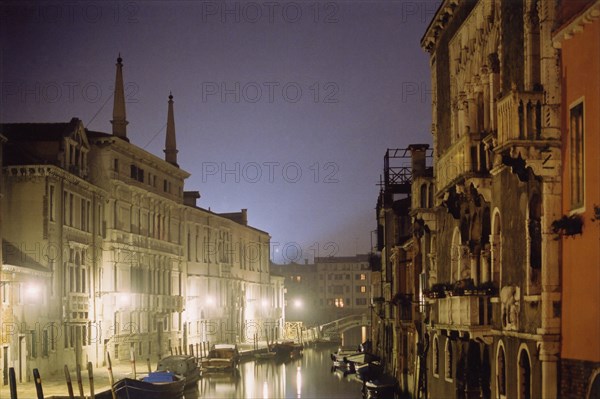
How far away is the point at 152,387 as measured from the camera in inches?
1237

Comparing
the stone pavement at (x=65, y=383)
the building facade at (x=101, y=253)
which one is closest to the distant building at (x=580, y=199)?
the stone pavement at (x=65, y=383)

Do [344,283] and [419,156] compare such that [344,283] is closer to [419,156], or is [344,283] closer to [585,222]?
[419,156]

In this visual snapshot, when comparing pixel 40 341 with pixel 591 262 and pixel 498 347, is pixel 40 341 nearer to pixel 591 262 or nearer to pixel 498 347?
pixel 498 347

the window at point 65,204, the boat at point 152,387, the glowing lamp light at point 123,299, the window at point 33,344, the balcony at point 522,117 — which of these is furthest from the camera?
the glowing lamp light at point 123,299

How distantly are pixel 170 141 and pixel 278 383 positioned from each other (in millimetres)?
14819

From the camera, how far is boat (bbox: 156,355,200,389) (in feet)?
125

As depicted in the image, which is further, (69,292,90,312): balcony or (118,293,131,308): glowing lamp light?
(118,293,131,308): glowing lamp light

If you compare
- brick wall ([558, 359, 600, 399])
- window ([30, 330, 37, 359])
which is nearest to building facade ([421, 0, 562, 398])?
brick wall ([558, 359, 600, 399])

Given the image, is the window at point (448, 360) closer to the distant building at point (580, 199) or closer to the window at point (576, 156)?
the distant building at point (580, 199)

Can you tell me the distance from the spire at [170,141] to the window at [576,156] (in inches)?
1571

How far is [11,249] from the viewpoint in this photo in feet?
108

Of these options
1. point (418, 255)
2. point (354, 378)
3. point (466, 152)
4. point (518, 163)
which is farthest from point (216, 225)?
point (518, 163)

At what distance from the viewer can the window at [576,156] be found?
13.4m

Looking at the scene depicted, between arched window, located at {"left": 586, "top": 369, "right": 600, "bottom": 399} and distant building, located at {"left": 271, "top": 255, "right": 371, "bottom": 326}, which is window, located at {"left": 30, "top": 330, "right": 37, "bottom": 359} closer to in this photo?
arched window, located at {"left": 586, "top": 369, "right": 600, "bottom": 399}
